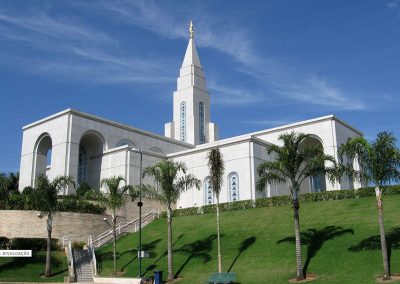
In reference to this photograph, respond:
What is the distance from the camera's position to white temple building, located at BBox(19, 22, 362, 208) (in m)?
49.2

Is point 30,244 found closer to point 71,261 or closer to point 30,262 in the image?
point 30,262

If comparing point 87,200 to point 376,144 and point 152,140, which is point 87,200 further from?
point 376,144

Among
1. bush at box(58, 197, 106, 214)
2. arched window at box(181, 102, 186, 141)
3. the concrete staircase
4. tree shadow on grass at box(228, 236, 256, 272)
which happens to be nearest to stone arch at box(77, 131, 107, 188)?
bush at box(58, 197, 106, 214)

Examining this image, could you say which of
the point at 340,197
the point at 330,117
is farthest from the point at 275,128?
the point at 340,197

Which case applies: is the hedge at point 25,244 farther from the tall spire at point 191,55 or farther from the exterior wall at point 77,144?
the tall spire at point 191,55

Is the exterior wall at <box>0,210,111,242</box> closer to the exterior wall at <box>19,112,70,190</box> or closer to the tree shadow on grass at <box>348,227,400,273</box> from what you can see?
the exterior wall at <box>19,112,70,190</box>

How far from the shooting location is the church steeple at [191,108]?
71.6 metres

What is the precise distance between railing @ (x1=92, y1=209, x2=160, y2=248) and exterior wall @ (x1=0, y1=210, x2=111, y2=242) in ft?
4.01

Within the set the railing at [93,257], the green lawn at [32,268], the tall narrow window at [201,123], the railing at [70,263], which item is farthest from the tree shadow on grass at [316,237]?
the tall narrow window at [201,123]

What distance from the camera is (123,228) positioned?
42188 mm

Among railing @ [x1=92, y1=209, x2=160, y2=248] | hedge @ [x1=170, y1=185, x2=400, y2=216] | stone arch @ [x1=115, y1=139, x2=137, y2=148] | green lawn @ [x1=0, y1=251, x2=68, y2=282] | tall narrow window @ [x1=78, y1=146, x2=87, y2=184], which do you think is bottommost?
green lawn @ [x1=0, y1=251, x2=68, y2=282]

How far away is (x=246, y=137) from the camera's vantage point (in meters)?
48.7

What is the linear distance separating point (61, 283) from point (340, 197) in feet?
68.5

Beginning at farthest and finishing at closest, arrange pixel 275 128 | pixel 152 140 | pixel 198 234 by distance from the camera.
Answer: pixel 152 140 < pixel 275 128 < pixel 198 234
